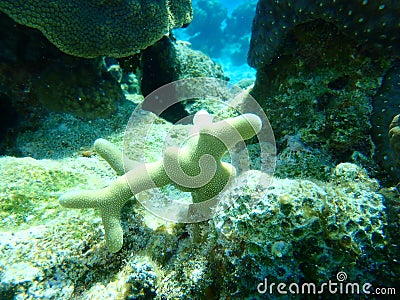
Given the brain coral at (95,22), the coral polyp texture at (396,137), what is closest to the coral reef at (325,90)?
the coral polyp texture at (396,137)

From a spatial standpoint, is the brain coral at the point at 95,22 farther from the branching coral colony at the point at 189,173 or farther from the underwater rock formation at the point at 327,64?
the branching coral colony at the point at 189,173

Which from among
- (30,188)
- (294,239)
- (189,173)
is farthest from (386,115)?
(30,188)

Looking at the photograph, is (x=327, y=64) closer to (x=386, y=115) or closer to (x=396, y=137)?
(x=386, y=115)

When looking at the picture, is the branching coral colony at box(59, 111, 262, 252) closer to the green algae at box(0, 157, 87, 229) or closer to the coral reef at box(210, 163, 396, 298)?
the coral reef at box(210, 163, 396, 298)

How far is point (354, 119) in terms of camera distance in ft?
8.08

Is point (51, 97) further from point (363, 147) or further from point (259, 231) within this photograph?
point (363, 147)

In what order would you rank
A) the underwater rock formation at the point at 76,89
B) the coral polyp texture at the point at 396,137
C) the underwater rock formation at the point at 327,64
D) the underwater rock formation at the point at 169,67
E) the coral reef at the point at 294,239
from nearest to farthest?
the coral reef at the point at 294,239 < the coral polyp texture at the point at 396,137 < the underwater rock formation at the point at 327,64 < the underwater rock formation at the point at 76,89 < the underwater rock formation at the point at 169,67

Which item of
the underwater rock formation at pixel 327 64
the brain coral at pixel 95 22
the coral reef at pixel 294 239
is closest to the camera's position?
the coral reef at pixel 294 239

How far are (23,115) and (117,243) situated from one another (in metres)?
2.72

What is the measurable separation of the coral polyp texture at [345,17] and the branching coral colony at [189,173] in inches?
54.3

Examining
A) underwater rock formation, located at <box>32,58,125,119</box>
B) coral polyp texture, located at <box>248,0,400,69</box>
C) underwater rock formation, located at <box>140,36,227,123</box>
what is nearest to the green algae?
underwater rock formation, located at <box>32,58,125,119</box>

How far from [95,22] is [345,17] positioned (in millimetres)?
2771

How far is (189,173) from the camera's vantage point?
1979mm

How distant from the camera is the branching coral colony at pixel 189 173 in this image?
1.89 meters
